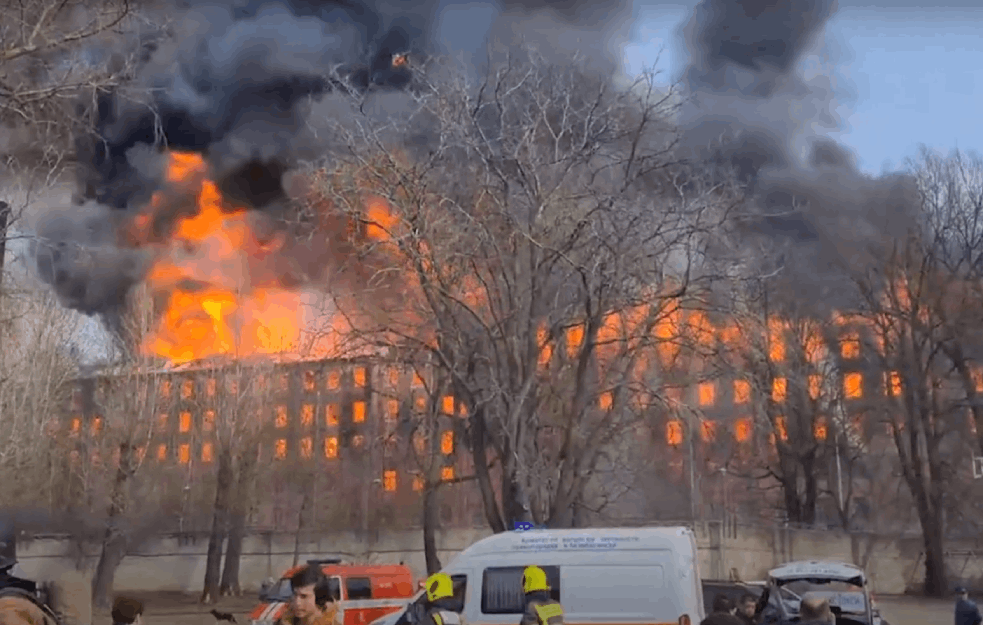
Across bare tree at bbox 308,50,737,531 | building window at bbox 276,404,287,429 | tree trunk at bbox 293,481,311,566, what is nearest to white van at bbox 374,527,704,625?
bare tree at bbox 308,50,737,531

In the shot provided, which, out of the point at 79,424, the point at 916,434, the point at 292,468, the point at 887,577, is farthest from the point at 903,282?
the point at 79,424

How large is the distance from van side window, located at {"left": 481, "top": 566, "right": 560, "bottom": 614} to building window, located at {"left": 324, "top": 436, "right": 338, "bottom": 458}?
3574cm

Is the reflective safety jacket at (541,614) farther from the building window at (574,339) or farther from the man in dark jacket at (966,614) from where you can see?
the man in dark jacket at (966,614)

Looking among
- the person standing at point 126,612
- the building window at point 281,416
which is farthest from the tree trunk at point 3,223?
the building window at point 281,416

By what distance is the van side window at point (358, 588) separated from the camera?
71.2 feet

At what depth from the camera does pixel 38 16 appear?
916 cm

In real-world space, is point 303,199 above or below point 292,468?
above

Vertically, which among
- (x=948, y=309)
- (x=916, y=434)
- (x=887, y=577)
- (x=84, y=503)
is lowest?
(x=887, y=577)

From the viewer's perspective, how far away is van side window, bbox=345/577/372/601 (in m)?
21.7

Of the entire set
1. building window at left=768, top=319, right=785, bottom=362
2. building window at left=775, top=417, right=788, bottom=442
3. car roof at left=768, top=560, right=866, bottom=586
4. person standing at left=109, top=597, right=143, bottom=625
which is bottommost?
car roof at left=768, top=560, right=866, bottom=586

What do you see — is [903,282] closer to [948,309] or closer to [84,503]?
[948,309]

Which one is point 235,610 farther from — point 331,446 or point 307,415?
point 331,446

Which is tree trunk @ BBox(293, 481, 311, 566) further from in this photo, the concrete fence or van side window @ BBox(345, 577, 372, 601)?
van side window @ BBox(345, 577, 372, 601)

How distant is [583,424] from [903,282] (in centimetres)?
2707
